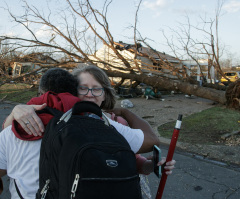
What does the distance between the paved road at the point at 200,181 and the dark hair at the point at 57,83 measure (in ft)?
8.66

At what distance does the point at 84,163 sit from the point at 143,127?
73 cm

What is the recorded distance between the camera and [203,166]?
4.41 metres

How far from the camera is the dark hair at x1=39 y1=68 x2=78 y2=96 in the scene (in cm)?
132

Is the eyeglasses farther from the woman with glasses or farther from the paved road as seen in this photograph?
the paved road

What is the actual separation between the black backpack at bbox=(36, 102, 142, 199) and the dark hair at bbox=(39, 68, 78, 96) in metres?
0.28

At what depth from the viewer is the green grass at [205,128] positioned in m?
6.04

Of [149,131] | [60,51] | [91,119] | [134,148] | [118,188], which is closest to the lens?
[118,188]

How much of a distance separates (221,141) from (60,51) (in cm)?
542

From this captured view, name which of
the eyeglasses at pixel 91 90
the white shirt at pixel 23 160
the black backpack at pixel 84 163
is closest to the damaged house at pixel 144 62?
the eyeglasses at pixel 91 90

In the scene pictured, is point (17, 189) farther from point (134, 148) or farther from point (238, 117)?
point (238, 117)

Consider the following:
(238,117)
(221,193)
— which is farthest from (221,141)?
(238,117)

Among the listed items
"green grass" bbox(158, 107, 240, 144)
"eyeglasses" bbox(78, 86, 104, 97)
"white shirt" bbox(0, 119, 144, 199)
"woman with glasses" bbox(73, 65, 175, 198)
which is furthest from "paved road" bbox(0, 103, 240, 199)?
"white shirt" bbox(0, 119, 144, 199)

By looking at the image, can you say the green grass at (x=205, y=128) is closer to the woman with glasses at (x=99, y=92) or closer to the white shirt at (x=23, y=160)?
the woman with glasses at (x=99, y=92)

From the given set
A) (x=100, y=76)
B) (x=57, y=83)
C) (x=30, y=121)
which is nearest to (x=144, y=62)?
(x=100, y=76)
